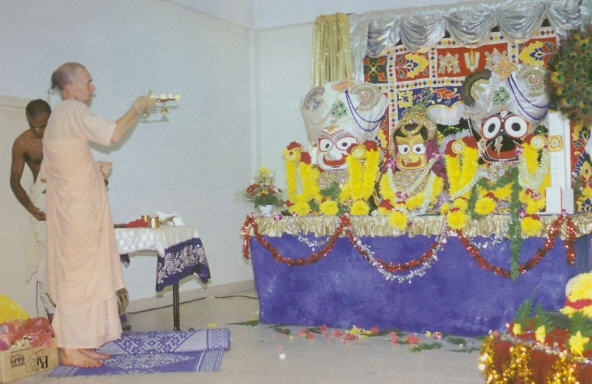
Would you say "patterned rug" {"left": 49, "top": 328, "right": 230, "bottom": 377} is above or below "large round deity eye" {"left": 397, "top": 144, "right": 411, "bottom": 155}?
below

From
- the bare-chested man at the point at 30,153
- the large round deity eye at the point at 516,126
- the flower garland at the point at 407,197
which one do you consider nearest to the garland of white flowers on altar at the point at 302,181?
the flower garland at the point at 407,197

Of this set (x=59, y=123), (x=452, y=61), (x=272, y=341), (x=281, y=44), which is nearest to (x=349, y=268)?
(x=272, y=341)

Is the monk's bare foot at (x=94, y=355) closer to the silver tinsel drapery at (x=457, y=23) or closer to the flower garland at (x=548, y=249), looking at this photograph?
the flower garland at (x=548, y=249)

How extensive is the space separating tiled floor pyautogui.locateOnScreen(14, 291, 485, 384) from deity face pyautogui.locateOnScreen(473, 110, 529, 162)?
2071 mm

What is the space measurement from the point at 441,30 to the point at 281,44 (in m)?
2.39

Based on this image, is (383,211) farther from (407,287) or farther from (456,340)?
(456,340)

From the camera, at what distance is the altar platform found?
199 inches

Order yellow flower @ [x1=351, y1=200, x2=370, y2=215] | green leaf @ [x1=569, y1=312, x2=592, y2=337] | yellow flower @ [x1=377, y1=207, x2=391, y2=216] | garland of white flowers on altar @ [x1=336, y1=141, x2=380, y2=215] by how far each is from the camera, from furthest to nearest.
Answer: garland of white flowers on altar @ [x1=336, y1=141, x2=380, y2=215] < yellow flower @ [x1=351, y1=200, x2=370, y2=215] < yellow flower @ [x1=377, y1=207, x2=391, y2=216] < green leaf @ [x1=569, y1=312, x2=592, y2=337]

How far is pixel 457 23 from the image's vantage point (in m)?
8.17

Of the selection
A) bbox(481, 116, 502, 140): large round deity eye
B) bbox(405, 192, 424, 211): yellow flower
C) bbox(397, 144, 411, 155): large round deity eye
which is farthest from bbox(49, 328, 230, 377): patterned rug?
bbox(481, 116, 502, 140): large round deity eye

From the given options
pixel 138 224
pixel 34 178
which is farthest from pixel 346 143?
pixel 34 178

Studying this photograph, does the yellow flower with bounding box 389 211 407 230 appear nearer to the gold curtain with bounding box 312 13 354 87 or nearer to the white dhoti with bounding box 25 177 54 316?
the white dhoti with bounding box 25 177 54 316

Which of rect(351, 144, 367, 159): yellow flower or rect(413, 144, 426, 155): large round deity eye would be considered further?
rect(413, 144, 426, 155): large round deity eye

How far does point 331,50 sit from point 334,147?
9.77 ft
